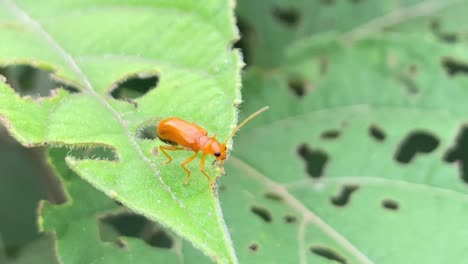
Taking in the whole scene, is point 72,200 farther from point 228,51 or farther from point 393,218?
point 393,218

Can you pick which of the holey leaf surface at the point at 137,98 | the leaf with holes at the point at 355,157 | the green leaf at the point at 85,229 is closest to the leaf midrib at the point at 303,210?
the leaf with holes at the point at 355,157

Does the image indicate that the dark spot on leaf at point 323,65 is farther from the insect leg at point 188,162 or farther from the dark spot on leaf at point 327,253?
the insect leg at point 188,162

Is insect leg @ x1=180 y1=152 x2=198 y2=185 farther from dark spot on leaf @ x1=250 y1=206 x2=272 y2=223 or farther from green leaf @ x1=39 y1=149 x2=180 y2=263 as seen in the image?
dark spot on leaf @ x1=250 y1=206 x2=272 y2=223

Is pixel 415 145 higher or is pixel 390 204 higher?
pixel 415 145

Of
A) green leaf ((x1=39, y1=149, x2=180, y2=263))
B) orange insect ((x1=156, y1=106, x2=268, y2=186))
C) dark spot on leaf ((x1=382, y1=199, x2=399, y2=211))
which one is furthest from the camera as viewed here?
dark spot on leaf ((x1=382, y1=199, x2=399, y2=211))

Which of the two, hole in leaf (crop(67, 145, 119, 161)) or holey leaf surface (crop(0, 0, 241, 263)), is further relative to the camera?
hole in leaf (crop(67, 145, 119, 161))

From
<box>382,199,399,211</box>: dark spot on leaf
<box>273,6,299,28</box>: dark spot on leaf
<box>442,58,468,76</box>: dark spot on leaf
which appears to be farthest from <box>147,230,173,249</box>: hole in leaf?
<box>273,6,299,28</box>: dark spot on leaf

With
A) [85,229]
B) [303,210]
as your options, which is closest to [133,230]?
[85,229]

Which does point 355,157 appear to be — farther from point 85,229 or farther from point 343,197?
point 85,229
